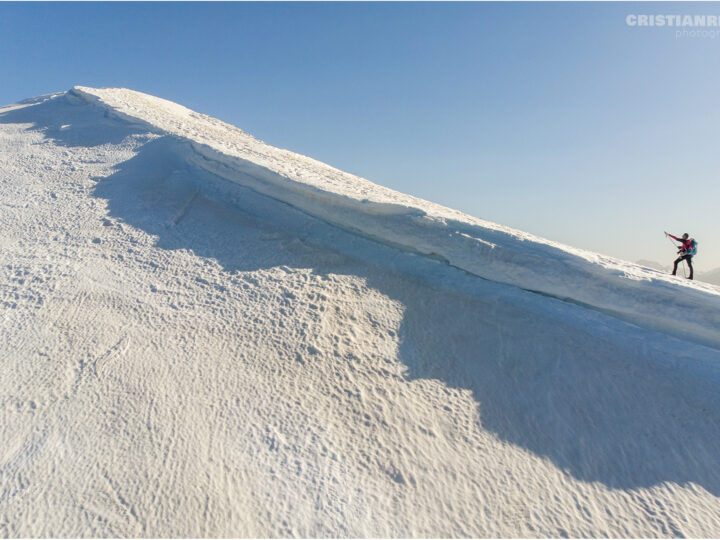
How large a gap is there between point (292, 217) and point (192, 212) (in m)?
1.33

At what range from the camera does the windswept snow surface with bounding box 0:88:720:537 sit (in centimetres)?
251

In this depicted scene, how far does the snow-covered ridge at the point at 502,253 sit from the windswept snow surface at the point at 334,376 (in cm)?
2

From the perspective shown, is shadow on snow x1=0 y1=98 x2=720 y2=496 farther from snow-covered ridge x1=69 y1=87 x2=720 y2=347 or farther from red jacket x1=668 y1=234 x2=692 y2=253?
red jacket x1=668 y1=234 x2=692 y2=253

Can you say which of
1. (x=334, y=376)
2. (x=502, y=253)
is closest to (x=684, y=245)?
(x=502, y=253)

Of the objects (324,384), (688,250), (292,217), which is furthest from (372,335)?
(688,250)

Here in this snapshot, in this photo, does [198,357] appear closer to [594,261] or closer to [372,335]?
[372,335]

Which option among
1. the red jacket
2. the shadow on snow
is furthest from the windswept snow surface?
the red jacket

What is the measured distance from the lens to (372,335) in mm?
3711

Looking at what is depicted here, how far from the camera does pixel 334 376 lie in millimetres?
3260

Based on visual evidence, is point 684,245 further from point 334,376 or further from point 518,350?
point 334,376

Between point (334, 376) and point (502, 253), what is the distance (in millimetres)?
2268

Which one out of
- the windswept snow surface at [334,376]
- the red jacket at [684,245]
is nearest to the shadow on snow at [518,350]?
the windswept snow surface at [334,376]

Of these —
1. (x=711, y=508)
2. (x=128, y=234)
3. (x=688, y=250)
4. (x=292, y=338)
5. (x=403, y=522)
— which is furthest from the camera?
(x=688, y=250)

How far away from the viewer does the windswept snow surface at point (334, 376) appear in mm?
2508
